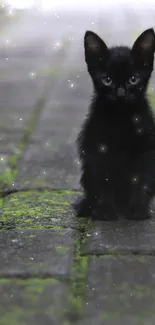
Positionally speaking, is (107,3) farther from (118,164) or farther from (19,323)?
(19,323)

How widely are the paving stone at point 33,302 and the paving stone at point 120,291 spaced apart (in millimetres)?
111

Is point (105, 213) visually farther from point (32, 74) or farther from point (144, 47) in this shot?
point (32, 74)

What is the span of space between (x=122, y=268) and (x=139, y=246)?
255 mm

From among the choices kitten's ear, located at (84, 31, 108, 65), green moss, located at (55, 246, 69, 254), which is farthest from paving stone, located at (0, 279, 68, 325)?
kitten's ear, located at (84, 31, 108, 65)

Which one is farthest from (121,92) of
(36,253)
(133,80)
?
(36,253)

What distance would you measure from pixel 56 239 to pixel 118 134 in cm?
67

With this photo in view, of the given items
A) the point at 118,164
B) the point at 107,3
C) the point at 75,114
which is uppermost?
the point at 118,164

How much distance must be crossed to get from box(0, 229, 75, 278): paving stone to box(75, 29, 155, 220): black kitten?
13.5 inches

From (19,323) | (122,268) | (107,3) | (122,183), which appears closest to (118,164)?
(122,183)

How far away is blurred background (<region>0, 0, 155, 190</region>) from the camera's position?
4.18 meters

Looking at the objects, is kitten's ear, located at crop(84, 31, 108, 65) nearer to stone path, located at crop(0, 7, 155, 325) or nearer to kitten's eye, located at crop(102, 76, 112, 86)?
kitten's eye, located at crop(102, 76, 112, 86)

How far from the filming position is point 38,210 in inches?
131

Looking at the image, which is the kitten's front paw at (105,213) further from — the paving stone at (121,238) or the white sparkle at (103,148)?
the white sparkle at (103,148)

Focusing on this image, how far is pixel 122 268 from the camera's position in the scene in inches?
100
